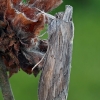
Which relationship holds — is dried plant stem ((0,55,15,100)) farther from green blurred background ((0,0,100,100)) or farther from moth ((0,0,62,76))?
green blurred background ((0,0,100,100))

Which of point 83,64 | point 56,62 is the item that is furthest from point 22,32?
point 83,64

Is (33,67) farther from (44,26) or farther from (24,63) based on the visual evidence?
(44,26)

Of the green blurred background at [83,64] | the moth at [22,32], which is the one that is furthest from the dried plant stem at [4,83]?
the green blurred background at [83,64]

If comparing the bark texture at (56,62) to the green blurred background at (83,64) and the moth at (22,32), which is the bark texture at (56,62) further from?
the green blurred background at (83,64)

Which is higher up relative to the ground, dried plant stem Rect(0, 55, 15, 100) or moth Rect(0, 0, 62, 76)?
moth Rect(0, 0, 62, 76)

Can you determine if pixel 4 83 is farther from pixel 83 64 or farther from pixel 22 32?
pixel 83 64

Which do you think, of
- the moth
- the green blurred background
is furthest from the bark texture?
the green blurred background
